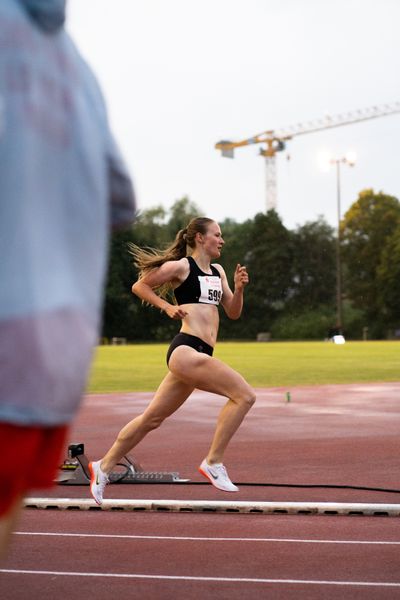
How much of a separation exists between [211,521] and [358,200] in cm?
9745

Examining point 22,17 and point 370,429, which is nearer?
point 22,17

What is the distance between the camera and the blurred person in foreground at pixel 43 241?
165 centimetres

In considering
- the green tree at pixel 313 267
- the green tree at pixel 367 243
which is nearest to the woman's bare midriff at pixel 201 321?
the green tree at pixel 367 243

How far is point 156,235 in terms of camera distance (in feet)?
330

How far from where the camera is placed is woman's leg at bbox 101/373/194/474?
751 cm

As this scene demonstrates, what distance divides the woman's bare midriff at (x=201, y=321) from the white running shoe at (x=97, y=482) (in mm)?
1108

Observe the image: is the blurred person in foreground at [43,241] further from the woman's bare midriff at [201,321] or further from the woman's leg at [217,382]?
the woman's bare midriff at [201,321]

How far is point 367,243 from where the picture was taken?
97.9 m

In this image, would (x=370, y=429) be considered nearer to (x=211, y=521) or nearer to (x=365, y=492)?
(x=365, y=492)

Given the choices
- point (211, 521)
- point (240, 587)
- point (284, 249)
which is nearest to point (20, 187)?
point (240, 587)

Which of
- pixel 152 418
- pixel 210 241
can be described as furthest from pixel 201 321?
pixel 152 418

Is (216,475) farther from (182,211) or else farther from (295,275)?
(182,211)

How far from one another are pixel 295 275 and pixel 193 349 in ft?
296

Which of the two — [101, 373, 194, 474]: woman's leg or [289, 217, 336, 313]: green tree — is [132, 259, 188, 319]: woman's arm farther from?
[289, 217, 336, 313]: green tree
